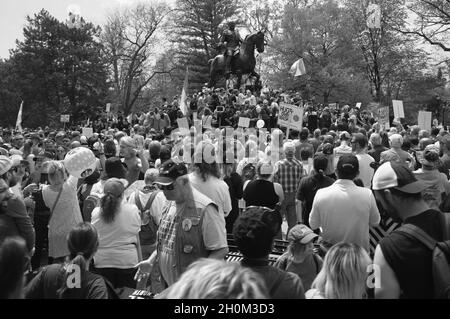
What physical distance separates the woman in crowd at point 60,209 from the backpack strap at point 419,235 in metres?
3.76

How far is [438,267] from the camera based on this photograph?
2.37 meters

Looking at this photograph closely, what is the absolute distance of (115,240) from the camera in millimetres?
4258

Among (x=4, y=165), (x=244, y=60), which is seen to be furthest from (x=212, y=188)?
(x=244, y=60)

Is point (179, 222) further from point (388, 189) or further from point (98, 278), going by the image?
point (388, 189)

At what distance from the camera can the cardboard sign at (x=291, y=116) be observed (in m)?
10.3

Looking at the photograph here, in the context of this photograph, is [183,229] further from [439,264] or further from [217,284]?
[217,284]

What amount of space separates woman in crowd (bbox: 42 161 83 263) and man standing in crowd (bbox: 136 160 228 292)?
6.28ft

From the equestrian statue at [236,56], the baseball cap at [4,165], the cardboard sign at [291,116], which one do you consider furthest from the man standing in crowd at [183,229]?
the equestrian statue at [236,56]

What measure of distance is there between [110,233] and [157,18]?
51.4m

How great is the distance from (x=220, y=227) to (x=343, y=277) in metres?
1.12

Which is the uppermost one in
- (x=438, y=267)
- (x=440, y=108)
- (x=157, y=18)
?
(x=157, y=18)

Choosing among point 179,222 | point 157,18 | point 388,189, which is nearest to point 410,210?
point 388,189

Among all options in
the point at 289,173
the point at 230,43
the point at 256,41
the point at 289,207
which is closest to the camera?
the point at 289,173

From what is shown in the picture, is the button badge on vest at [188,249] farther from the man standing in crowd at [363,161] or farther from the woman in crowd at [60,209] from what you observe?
the man standing in crowd at [363,161]
